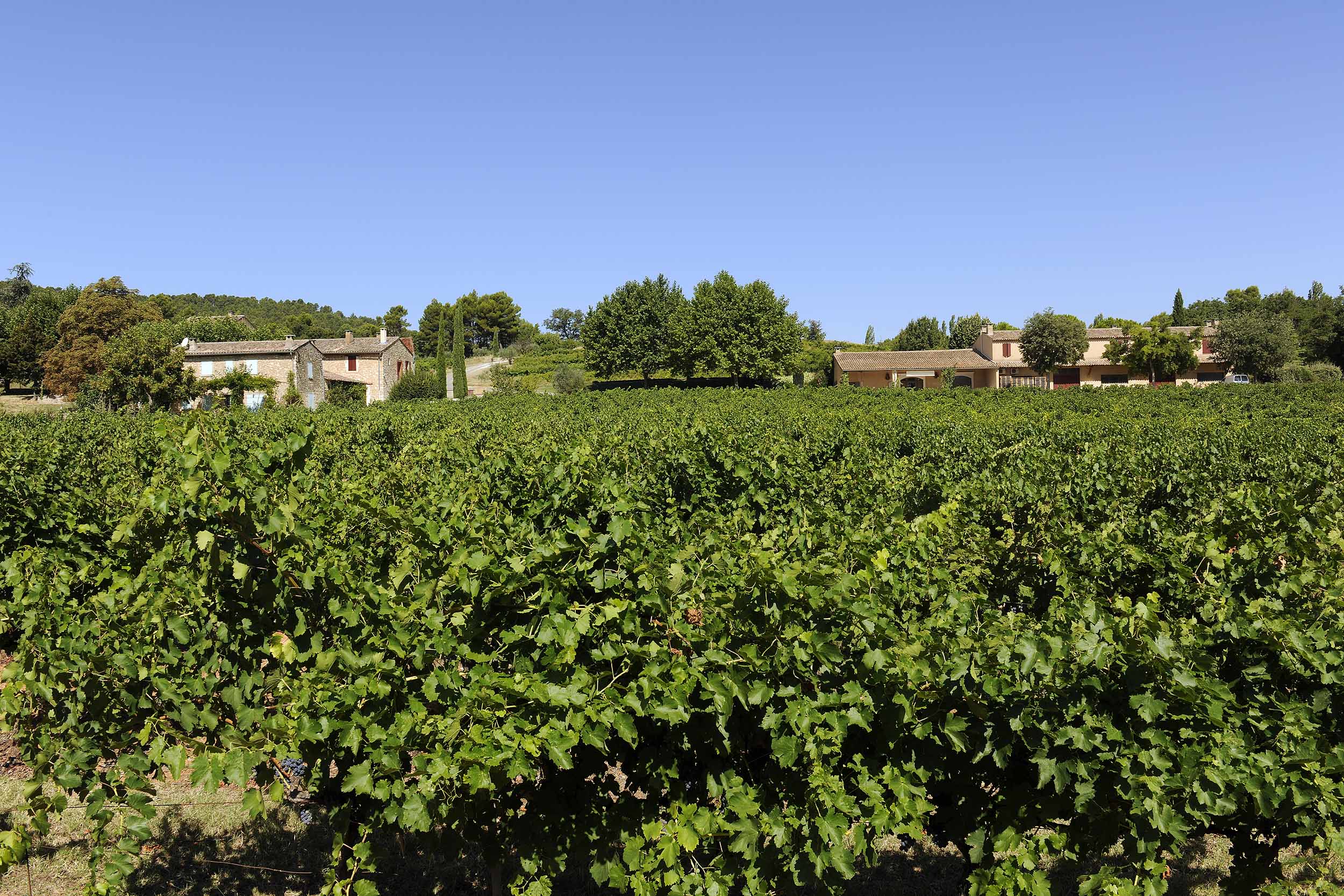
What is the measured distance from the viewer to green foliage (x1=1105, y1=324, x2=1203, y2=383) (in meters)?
66.7

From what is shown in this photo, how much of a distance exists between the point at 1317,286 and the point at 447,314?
12082 centimetres

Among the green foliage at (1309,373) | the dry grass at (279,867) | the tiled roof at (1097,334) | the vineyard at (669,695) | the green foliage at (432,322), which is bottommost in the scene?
the dry grass at (279,867)

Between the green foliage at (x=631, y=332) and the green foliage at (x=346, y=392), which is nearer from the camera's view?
the green foliage at (x=346, y=392)

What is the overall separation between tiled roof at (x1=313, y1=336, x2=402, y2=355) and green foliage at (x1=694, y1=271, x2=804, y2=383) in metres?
22.9

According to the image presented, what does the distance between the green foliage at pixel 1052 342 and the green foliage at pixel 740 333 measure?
20.7 metres

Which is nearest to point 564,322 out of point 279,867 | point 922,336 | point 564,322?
point 564,322

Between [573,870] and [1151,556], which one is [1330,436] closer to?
[1151,556]

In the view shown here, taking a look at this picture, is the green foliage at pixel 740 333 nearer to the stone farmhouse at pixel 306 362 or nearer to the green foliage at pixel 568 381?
the green foliage at pixel 568 381

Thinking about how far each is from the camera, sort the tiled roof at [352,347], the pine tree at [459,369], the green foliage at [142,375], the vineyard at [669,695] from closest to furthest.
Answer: the vineyard at [669,695] < the green foliage at [142,375] < the pine tree at [459,369] < the tiled roof at [352,347]

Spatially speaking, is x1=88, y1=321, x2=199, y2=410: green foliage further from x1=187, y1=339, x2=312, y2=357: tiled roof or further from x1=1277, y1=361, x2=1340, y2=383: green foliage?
x1=1277, y1=361, x2=1340, y2=383: green foliage

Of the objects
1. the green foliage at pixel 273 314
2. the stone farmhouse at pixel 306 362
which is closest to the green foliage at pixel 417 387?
the stone farmhouse at pixel 306 362

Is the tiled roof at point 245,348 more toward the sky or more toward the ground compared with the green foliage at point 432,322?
more toward the ground

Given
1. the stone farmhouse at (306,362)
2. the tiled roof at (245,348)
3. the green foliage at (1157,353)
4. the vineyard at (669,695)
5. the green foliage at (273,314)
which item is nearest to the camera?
the vineyard at (669,695)

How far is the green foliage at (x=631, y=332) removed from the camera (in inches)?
2736
